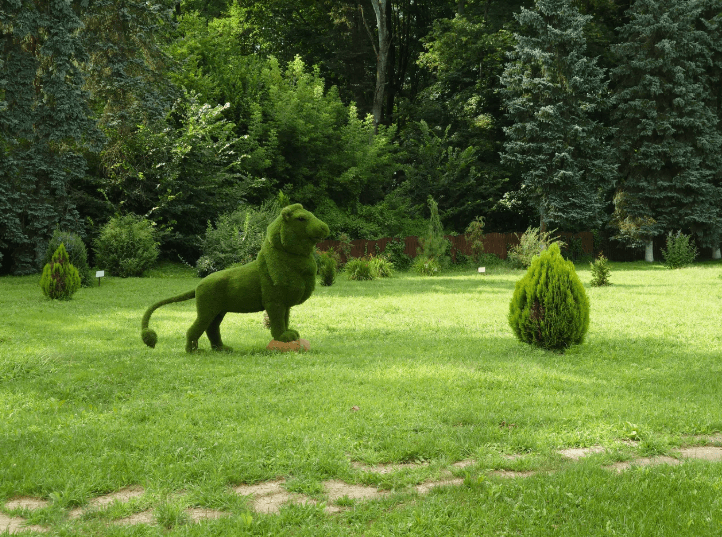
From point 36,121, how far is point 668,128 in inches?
1040

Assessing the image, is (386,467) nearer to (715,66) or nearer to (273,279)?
(273,279)

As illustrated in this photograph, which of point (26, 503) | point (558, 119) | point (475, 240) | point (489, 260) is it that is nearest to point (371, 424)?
point (26, 503)

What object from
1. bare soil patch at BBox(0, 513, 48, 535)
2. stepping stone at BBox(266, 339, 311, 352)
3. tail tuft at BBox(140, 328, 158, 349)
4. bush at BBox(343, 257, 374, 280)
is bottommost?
bare soil patch at BBox(0, 513, 48, 535)

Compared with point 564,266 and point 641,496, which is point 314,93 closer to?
point 564,266

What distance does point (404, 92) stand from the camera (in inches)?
1560

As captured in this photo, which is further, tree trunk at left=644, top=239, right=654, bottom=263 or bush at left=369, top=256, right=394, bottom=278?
tree trunk at left=644, top=239, right=654, bottom=263

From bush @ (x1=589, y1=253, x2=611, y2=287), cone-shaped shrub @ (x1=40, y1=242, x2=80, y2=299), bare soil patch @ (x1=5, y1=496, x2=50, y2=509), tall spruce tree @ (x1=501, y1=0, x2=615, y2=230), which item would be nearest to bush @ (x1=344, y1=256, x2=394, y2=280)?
bush @ (x1=589, y1=253, x2=611, y2=287)

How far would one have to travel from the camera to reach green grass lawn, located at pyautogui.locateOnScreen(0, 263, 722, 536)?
11.9ft

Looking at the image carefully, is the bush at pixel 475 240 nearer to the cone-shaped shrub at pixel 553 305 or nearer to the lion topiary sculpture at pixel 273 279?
the cone-shaped shrub at pixel 553 305

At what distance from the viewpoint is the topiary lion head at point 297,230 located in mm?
7723

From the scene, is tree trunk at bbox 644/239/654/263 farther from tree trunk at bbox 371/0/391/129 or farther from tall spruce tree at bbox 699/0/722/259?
tree trunk at bbox 371/0/391/129

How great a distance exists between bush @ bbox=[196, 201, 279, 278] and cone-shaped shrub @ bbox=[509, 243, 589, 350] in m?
12.8

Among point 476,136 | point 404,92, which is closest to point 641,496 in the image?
point 476,136

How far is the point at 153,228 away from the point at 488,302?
1283 centimetres
